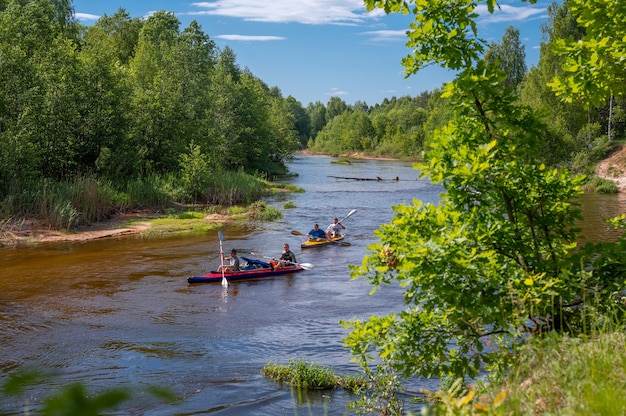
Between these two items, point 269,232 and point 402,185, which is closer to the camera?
point 269,232

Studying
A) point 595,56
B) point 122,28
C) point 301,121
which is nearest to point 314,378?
point 595,56

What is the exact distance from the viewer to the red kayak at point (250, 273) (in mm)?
17444

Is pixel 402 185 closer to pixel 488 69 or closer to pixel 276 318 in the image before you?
pixel 276 318

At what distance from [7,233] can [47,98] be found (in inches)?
271

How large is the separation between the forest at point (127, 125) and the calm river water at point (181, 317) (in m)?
4.57

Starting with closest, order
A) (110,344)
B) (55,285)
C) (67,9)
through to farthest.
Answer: (110,344) < (55,285) < (67,9)

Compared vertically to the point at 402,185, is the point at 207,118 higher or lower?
higher

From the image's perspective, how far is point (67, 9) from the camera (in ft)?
157

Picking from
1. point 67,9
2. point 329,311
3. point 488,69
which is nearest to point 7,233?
point 329,311

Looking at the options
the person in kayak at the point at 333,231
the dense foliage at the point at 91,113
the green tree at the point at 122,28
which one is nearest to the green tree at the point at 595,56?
the person in kayak at the point at 333,231

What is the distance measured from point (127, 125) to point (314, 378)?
2489 centimetres

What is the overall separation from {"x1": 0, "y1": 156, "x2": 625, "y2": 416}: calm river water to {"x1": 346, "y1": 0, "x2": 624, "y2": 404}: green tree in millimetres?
2131

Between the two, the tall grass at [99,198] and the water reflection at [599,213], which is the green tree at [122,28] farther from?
the water reflection at [599,213]

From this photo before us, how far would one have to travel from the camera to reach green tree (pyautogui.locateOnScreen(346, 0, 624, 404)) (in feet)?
16.4
